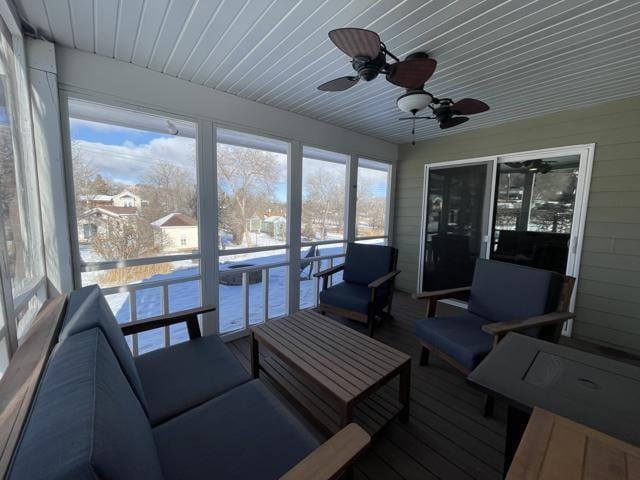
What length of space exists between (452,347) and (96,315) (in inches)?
84.5

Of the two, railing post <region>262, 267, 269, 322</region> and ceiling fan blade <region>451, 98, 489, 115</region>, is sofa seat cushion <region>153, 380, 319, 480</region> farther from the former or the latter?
ceiling fan blade <region>451, 98, 489, 115</region>

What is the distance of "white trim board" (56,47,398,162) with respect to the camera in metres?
1.90

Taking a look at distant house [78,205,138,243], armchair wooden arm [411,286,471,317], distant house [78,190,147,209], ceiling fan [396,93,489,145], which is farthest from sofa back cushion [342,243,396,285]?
distant house [78,205,138,243]

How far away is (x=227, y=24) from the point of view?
5.33 feet

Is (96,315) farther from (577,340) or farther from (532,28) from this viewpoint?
(577,340)

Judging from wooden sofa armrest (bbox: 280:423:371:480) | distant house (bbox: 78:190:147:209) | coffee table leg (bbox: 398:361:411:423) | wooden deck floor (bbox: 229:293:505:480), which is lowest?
wooden deck floor (bbox: 229:293:505:480)

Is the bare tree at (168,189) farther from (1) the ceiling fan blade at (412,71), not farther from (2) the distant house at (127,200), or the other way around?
(1) the ceiling fan blade at (412,71)

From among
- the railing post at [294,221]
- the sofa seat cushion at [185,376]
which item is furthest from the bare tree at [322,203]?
the sofa seat cushion at [185,376]

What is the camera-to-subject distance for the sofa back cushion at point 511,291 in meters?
2.00

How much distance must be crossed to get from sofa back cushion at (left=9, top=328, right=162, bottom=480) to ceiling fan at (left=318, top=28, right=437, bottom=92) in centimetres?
163

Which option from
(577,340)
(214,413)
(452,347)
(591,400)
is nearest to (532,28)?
(591,400)

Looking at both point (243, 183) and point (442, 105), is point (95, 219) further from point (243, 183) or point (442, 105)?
point (442, 105)

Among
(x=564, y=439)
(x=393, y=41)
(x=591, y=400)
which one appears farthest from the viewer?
(x=393, y=41)

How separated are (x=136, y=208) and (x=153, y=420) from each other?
1.68 meters
